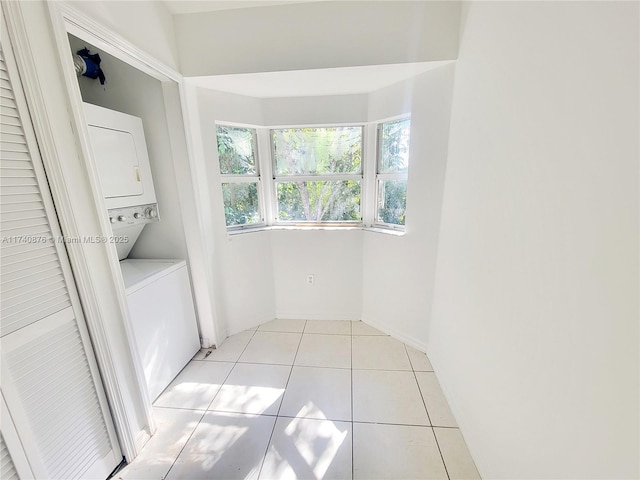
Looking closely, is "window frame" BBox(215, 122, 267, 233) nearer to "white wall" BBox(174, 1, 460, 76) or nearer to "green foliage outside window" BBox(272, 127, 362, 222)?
"green foliage outside window" BBox(272, 127, 362, 222)

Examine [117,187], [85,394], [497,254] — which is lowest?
[85,394]

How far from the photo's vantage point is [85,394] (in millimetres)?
1105

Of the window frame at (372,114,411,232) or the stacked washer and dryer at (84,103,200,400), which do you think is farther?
the window frame at (372,114,411,232)

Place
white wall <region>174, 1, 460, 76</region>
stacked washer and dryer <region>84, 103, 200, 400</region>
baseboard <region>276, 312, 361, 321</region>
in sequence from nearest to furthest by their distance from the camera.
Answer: stacked washer and dryer <region>84, 103, 200, 400</region> < white wall <region>174, 1, 460, 76</region> < baseboard <region>276, 312, 361, 321</region>

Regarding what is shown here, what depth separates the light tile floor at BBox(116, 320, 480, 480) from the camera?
126cm

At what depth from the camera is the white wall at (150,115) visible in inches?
65.6

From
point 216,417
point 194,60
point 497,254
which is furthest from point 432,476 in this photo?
point 194,60

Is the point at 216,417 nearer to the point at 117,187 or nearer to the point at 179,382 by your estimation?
the point at 179,382

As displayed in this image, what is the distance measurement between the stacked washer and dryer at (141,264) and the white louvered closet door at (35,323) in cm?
36

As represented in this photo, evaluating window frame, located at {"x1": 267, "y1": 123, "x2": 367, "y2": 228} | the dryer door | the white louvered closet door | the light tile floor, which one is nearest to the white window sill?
window frame, located at {"x1": 267, "y1": 123, "x2": 367, "y2": 228}

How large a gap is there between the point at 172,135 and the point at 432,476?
102 inches

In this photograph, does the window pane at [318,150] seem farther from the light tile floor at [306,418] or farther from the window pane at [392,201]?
the light tile floor at [306,418]

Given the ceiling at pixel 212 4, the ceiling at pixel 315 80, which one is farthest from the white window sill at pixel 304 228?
the ceiling at pixel 212 4

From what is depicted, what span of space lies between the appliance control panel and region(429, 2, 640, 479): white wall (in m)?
2.06
